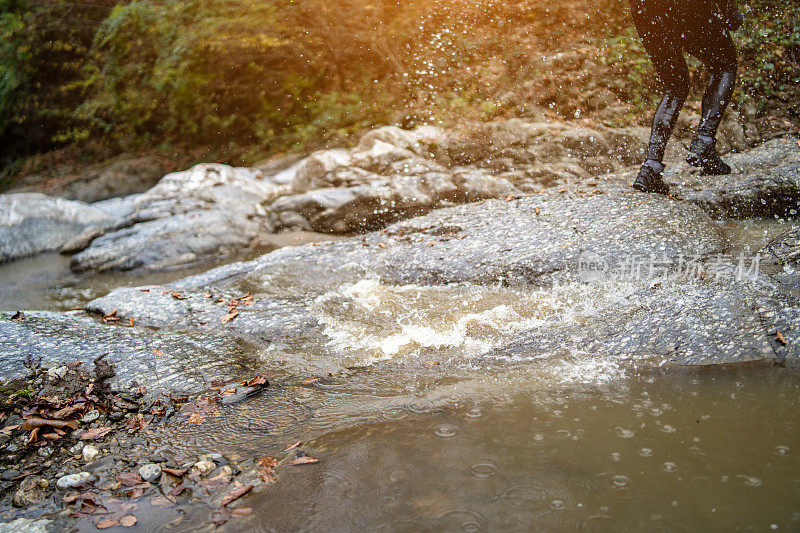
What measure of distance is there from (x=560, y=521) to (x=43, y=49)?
16385 mm

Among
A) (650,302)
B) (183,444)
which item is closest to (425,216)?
(650,302)

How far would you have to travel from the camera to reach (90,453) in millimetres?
2938

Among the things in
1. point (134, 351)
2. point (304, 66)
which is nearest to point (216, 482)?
point (134, 351)

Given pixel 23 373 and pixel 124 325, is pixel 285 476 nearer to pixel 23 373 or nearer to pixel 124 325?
pixel 23 373

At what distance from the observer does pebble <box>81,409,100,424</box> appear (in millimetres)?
3209

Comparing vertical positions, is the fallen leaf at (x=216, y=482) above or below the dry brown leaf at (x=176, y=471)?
above

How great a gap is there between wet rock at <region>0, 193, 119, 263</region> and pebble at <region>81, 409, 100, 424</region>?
6272 mm

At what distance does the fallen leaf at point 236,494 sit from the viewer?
7.90ft

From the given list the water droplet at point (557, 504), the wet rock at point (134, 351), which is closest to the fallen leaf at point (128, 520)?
the wet rock at point (134, 351)

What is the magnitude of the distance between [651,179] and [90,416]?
610 centimetres

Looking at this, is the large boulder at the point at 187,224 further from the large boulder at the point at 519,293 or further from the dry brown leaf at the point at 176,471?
the dry brown leaf at the point at 176,471

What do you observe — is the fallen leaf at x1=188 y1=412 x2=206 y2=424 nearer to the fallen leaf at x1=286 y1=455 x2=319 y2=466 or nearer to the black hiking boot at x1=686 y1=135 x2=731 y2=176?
the fallen leaf at x1=286 y1=455 x2=319 y2=466

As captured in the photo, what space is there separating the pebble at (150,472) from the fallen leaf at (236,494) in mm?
504

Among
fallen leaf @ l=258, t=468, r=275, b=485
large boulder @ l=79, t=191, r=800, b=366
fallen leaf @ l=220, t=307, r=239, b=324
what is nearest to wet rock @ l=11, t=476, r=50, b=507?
fallen leaf @ l=258, t=468, r=275, b=485
